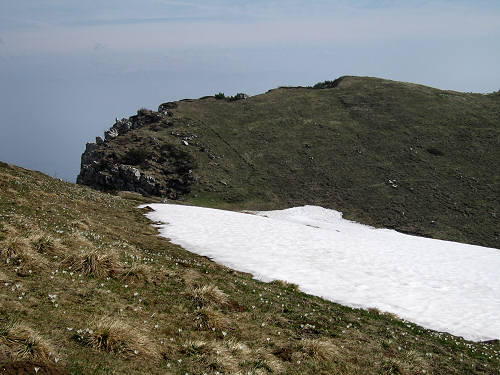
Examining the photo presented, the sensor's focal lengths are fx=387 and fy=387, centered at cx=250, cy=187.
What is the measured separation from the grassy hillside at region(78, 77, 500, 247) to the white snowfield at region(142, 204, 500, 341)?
28.3 meters

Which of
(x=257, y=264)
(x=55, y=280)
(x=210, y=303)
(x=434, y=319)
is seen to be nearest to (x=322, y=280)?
(x=257, y=264)

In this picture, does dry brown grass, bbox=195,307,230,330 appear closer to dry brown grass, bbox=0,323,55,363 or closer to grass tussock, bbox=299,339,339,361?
grass tussock, bbox=299,339,339,361

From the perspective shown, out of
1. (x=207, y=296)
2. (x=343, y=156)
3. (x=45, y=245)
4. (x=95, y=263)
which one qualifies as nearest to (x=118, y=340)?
(x=207, y=296)

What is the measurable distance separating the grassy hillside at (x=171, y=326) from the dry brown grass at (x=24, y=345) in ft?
0.07

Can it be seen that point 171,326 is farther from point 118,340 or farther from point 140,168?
point 140,168

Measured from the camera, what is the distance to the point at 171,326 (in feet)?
38.5

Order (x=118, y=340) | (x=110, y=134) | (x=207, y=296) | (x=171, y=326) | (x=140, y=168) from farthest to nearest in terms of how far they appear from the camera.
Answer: (x=110, y=134)
(x=140, y=168)
(x=207, y=296)
(x=171, y=326)
(x=118, y=340)

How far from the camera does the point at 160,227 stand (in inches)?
1329

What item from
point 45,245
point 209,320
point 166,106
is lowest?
point 209,320

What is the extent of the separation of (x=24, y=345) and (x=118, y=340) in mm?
2148

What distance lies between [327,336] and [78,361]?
862 centimetres

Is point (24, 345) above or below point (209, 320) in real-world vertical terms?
above

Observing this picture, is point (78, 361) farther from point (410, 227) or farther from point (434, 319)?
point (410, 227)

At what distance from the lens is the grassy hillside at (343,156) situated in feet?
230
